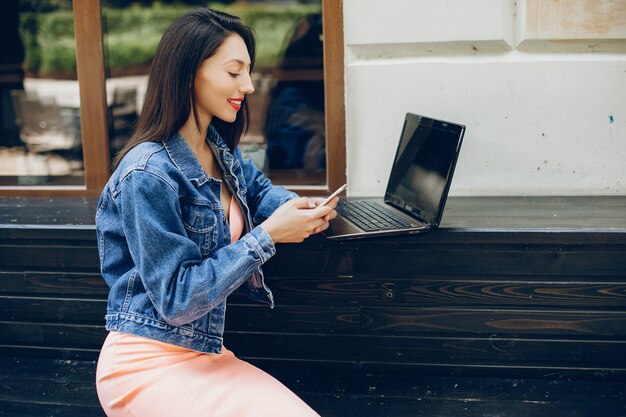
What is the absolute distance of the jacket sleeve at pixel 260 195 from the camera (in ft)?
9.12

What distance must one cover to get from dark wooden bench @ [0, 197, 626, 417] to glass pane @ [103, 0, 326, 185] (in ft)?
2.68

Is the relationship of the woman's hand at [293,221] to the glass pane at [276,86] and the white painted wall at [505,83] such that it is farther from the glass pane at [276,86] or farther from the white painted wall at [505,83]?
the glass pane at [276,86]

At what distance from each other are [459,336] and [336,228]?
615 millimetres

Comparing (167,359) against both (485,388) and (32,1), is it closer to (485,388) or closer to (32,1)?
(485,388)

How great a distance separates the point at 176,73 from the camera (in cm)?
222

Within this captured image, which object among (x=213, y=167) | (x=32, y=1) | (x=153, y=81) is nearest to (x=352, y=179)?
(x=213, y=167)

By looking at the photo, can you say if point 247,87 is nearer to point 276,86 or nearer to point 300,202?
point 300,202

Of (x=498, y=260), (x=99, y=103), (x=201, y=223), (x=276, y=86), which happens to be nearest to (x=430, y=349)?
(x=498, y=260)

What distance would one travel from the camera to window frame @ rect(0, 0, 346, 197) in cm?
337

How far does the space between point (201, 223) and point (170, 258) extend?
22cm

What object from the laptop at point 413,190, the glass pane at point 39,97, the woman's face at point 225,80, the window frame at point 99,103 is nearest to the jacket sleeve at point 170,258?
the woman's face at point 225,80

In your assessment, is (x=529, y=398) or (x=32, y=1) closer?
(x=529, y=398)

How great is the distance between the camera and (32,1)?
4.73 meters

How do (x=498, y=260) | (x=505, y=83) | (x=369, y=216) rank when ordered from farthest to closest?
(x=505, y=83)
(x=369, y=216)
(x=498, y=260)
